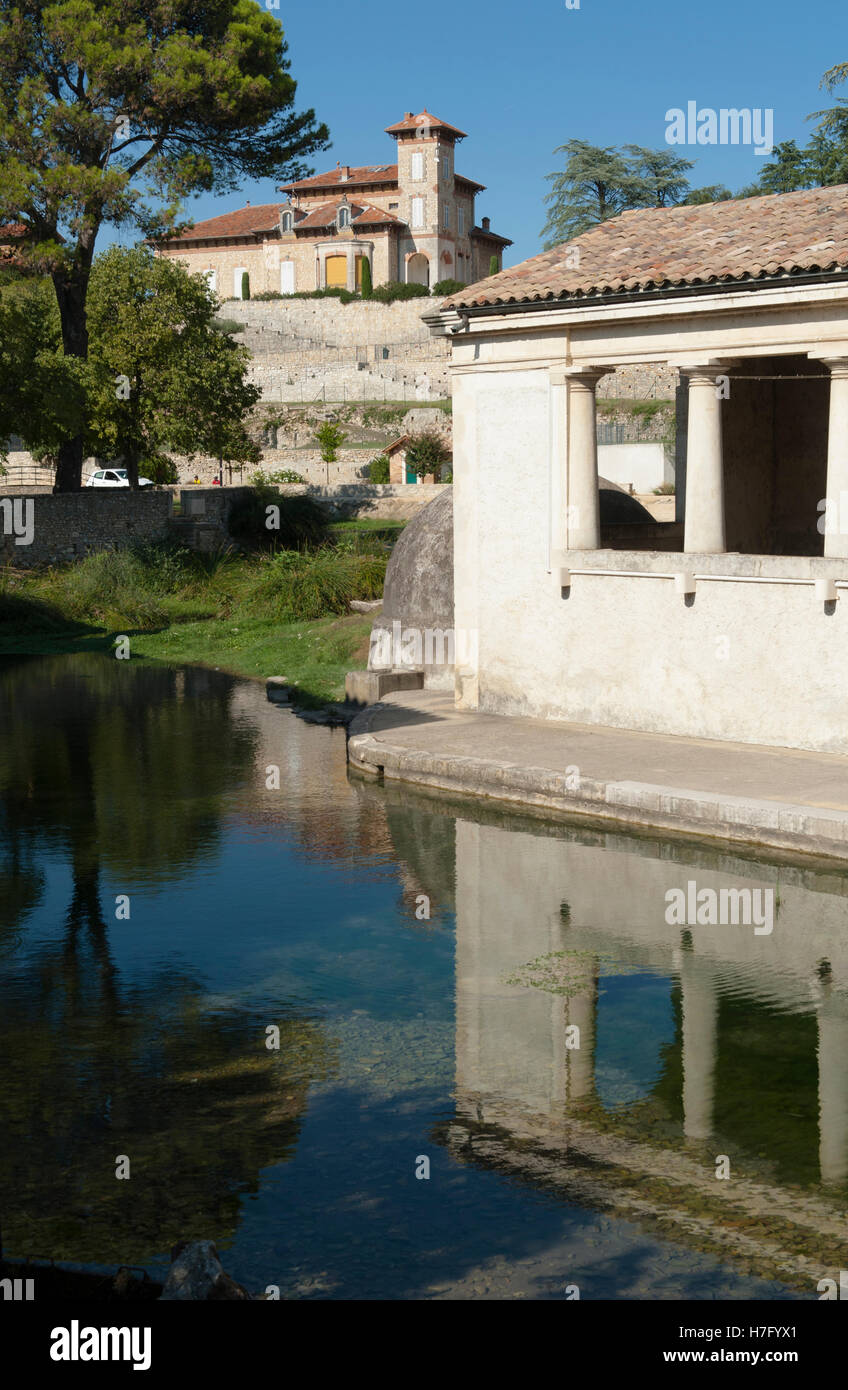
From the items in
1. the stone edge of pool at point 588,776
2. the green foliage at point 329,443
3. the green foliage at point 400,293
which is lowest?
the stone edge of pool at point 588,776

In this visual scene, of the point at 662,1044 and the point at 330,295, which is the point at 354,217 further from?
the point at 662,1044

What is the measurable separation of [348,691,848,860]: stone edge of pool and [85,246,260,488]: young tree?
19771 mm

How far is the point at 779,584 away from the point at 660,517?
23247 mm

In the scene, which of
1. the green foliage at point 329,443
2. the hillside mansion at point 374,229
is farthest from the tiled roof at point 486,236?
the green foliage at point 329,443

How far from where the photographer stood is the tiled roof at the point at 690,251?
44.4 feet

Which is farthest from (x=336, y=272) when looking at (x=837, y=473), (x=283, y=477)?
(x=837, y=473)

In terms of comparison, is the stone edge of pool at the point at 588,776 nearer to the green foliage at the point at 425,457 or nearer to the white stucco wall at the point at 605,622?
the white stucco wall at the point at 605,622

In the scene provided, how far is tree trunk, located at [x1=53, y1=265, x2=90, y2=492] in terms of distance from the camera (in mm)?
33250

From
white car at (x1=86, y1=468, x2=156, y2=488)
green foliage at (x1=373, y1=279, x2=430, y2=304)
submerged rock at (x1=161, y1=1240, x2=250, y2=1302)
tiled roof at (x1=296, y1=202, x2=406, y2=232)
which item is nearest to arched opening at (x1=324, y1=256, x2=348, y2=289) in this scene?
tiled roof at (x1=296, y1=202, x2=406, y2=232)

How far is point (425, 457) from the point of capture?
5162cm

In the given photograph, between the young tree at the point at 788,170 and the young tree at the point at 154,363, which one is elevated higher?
the young tree at the point at 788,170

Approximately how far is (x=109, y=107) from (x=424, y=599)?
20121 millimetres

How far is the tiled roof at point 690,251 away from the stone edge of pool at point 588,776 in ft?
14.8
